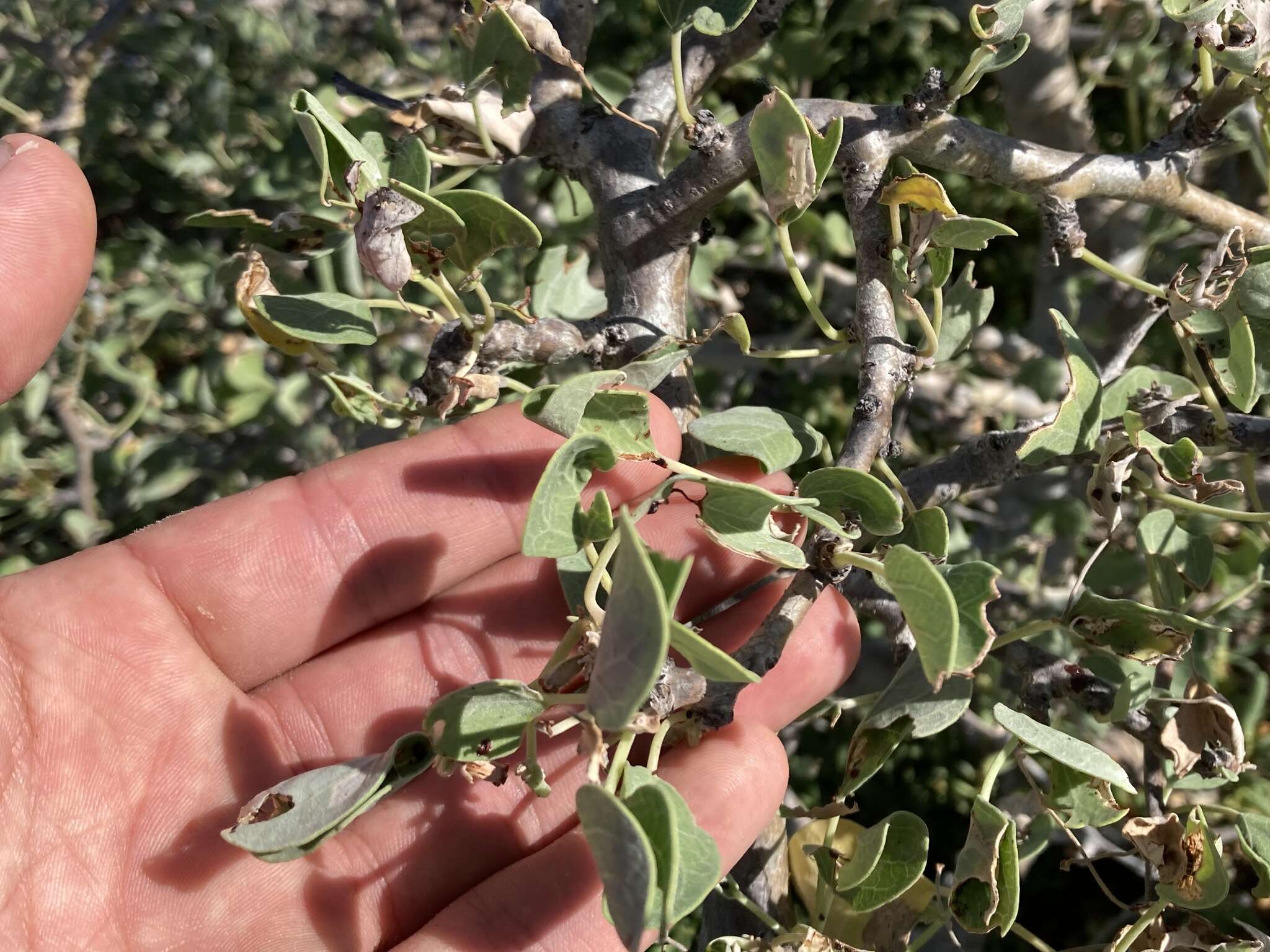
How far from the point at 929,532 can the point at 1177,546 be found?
16.8 inches

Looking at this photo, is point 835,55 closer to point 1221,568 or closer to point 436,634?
point 1221,568

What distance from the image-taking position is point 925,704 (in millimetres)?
926

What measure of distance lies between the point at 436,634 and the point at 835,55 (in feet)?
4.36

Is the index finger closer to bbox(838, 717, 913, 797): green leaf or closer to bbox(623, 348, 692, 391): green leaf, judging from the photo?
bbox(623, 348, 692, 391): green leaf

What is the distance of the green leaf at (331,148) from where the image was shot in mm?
908

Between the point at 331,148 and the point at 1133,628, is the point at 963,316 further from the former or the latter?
the point at 331,148

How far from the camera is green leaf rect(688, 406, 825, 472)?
0.97 meters

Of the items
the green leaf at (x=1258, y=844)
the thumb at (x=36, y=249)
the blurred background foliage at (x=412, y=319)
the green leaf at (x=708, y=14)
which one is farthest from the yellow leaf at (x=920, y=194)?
the thumb at (x=36, y=249)

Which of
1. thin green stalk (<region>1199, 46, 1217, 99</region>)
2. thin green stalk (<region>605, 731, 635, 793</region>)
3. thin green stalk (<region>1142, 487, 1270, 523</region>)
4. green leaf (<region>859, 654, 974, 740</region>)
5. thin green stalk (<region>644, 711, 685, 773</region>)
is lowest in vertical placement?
green leaf (<region>859, 654, 974, 740</region>)

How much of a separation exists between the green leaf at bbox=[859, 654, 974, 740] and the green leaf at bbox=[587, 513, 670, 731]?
0.35 metres

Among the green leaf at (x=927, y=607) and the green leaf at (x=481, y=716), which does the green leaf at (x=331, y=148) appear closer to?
the green leaf at (x=481, y=716)

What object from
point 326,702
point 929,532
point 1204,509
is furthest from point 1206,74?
point 326,702

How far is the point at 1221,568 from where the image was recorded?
53.6 inches

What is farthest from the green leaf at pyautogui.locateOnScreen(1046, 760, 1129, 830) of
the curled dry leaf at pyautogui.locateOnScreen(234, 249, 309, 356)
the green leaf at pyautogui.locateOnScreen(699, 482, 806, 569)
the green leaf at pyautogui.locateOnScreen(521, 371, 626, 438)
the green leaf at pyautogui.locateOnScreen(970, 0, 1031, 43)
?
the curled dry leaf at pyautogui.locateOnScreen(234, 249, 309, 356)
